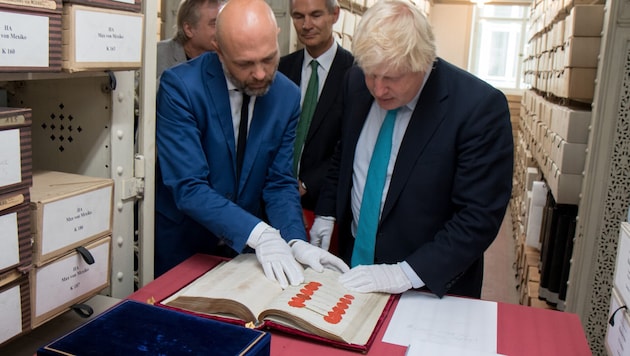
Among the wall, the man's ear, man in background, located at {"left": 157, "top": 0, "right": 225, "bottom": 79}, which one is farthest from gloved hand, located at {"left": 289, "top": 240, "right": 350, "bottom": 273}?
the wall

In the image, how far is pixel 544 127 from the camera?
11.7 ft

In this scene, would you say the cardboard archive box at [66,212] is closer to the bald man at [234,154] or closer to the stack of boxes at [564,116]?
the bald man at [234,154]

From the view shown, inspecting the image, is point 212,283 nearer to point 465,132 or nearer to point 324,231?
point 324,231

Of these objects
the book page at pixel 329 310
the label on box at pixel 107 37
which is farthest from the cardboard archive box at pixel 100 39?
the book page at pixel 329 310

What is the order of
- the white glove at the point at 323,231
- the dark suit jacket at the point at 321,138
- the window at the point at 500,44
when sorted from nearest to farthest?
the white glove at the point at 323,231
the dark suit jacket at the point at 321,138
the window at the point at 500,44

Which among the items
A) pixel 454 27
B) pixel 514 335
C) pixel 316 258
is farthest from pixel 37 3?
pixel 454 27

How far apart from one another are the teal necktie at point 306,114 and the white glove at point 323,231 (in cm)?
63

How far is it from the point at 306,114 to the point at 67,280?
1.40m

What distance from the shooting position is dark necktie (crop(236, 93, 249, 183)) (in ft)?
5.34

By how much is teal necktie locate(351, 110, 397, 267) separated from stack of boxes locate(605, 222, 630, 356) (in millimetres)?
613

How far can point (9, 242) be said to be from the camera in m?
1.00

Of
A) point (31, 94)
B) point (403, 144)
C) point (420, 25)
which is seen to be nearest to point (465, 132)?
point (403, 144)

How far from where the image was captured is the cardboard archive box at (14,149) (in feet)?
3.14

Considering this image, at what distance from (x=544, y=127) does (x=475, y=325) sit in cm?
265
